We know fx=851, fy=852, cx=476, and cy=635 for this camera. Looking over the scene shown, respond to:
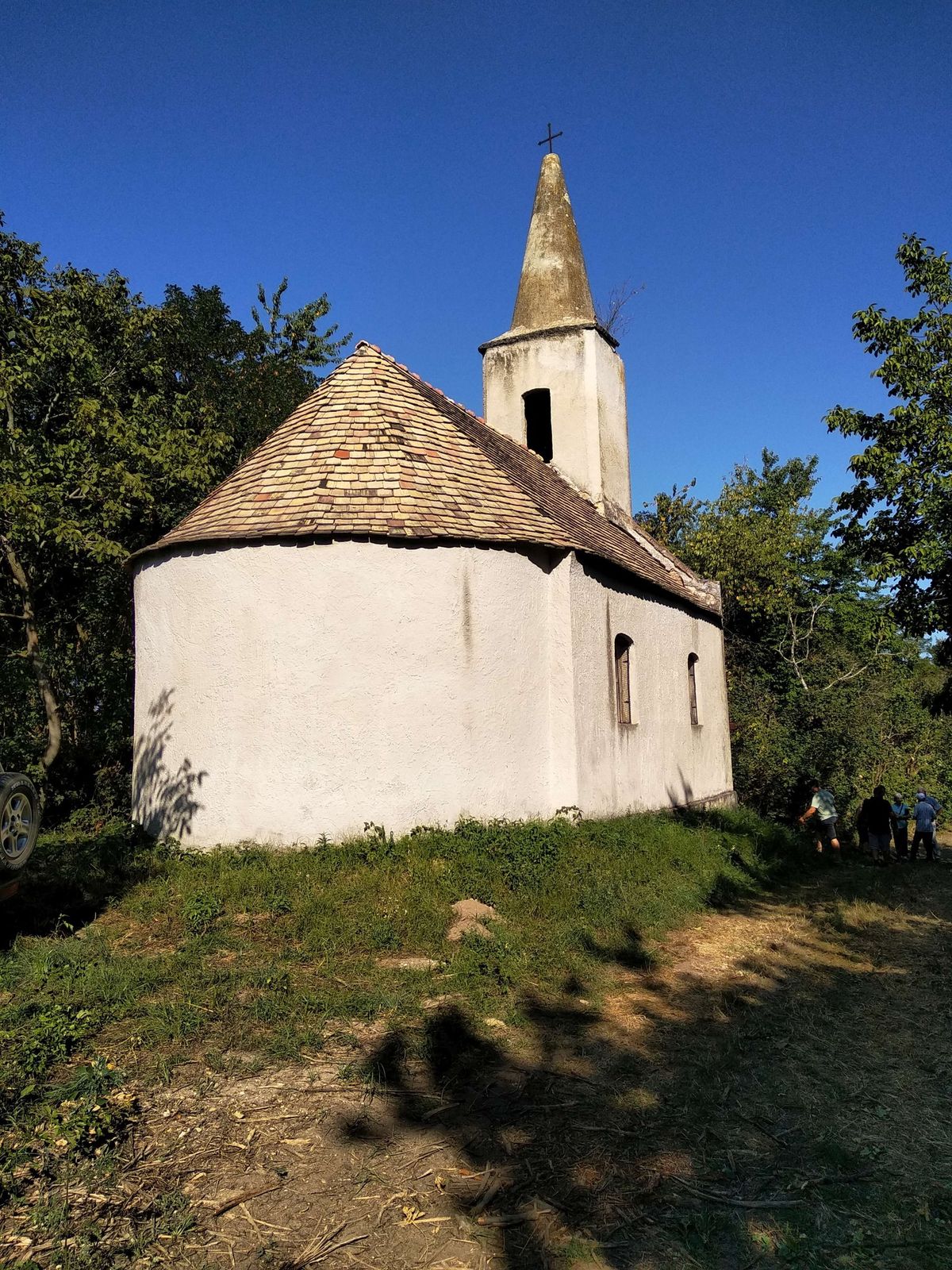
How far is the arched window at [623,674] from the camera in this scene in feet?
43.7

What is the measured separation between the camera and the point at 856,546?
16891 mm

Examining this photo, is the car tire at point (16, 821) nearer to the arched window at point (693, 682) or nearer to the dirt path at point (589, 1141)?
the dirt path at point (589, 1141)

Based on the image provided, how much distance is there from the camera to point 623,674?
533 inches

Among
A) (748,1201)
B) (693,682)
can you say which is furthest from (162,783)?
(693,682)

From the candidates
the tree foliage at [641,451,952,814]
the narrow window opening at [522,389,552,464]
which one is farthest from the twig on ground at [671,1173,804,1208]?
the tree foliage at [641,451,952,814]

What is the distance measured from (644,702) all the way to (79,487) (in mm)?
10498

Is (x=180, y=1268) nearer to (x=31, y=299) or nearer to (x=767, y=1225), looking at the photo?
(x=767, y=1225)

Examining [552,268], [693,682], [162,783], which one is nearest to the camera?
[162,783]

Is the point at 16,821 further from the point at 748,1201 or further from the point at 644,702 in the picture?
the point at 644,702

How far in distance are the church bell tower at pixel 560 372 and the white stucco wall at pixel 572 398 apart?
16mm

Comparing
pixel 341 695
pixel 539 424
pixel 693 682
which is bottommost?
pixel 341 695

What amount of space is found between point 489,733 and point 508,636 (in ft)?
4.19

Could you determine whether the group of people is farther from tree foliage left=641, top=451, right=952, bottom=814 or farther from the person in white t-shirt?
tree foliage left=641, top=451, right=952, bottom=814

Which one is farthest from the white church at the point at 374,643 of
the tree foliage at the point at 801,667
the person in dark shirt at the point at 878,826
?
the tree foliage at the point at 801,667
